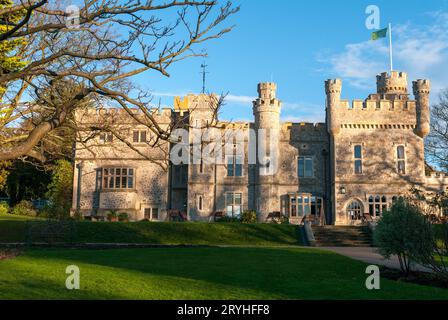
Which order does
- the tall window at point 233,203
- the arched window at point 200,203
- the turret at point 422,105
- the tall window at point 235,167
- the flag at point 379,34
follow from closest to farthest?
the turret at point 422,105, the arched window at point 200,203, the tall window at point 233,203, the tall window at point 235,167, the flag at point 379,34

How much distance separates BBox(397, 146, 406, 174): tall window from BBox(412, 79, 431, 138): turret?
4.97 feet

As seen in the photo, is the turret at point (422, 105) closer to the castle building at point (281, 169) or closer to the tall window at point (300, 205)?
the castle building at point (281, 169)

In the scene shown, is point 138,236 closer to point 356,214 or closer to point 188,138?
point 188,138

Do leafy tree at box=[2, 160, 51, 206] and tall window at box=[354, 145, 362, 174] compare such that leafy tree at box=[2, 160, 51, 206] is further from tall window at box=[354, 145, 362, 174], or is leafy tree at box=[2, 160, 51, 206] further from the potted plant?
tall window at box=[354, 145, 362, 174]

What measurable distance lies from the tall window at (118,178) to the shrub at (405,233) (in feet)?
76.3

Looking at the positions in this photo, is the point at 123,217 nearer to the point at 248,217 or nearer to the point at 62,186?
the point at 62,186

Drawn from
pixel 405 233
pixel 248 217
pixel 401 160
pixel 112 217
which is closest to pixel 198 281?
pixel 405 233

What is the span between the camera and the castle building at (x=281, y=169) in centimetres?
3197

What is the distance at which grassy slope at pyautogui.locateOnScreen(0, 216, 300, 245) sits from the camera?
74.6 ft

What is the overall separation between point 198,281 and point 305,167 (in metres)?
25.3

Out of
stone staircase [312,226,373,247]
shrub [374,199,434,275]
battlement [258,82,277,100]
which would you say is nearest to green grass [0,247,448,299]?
shrub [374,199,434,275]

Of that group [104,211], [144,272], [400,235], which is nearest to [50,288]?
[144,272]

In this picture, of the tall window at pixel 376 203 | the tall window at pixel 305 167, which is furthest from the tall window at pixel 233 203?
the tall window at pixel 376 203

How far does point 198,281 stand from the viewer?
30.0 feet
